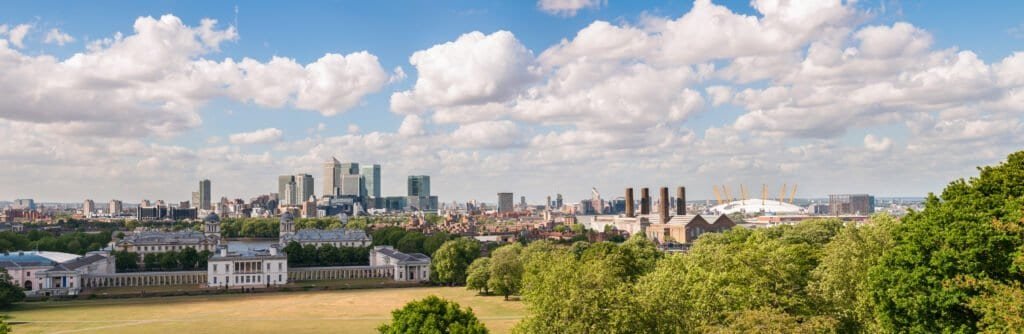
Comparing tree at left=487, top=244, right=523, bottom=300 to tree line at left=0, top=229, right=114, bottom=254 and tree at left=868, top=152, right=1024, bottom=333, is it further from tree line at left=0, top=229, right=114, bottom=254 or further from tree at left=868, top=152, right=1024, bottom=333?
tree line at left=0, top=229, right=114, bottom=254

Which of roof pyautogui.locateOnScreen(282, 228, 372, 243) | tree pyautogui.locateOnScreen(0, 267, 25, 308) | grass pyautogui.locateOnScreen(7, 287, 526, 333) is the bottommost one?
grass pyautogui.locateOnScreen(7, 287, 526, 333)

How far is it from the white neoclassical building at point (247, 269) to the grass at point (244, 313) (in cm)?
1530

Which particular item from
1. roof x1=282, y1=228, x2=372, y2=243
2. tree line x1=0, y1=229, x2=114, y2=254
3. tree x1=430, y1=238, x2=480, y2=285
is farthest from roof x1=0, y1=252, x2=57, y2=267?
roof x1=282, y1=228, x2=372, y2=243

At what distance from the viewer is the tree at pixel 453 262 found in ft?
309

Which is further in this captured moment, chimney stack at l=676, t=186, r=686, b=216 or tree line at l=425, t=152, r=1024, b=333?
chimney stack at l=676, t=186, r=686, b=216

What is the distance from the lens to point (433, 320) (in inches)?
1340

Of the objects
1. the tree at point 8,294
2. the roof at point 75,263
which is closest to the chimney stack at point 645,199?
the roof at point 75,263

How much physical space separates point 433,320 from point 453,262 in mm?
60429

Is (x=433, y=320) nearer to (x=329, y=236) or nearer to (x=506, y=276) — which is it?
(x=506, y=276)

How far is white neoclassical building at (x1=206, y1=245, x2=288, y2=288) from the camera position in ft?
335

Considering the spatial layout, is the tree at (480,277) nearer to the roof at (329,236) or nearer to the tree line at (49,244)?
the roof at (329,236)

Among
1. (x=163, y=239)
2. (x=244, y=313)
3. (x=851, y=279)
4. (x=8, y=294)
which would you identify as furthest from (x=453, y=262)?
(x=163, y=239)

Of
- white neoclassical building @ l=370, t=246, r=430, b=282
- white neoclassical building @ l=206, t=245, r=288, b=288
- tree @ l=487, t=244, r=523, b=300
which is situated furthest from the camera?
white neoclassical building @ l=370, t=246, r=430, b=282

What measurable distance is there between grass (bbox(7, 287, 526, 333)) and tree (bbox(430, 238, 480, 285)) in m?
5.38
